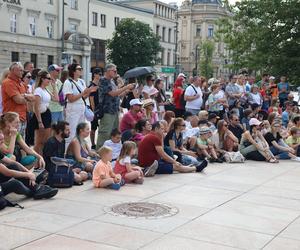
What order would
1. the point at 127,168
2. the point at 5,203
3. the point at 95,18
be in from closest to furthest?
1. the point at 5,203
2. the point at 127,168
3. the point at 95,18

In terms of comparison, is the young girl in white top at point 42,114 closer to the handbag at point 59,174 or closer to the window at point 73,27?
the handbag at point 59,174

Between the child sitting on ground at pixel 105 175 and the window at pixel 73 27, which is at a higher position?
the window at pixel 73 27

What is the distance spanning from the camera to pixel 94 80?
11.3 metres

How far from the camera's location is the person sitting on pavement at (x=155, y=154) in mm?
9617

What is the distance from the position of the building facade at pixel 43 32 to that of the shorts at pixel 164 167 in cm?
4281

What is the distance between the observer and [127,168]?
28.7 ft

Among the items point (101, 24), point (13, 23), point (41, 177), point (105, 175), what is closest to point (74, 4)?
point (101, 24)

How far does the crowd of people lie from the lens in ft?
26.4

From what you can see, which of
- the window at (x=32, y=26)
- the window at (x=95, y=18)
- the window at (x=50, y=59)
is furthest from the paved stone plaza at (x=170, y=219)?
the window at (x=95, y=18)

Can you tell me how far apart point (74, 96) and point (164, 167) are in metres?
2.17

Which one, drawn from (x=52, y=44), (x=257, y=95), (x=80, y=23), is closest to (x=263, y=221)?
(x=257, y=95)

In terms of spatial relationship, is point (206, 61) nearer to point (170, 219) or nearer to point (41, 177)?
point (41, 177)

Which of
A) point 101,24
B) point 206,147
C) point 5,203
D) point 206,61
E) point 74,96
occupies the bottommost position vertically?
point 5,203

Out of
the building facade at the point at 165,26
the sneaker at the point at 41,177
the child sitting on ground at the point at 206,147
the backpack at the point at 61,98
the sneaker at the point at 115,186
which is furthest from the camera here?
the building facade at the point at 165,26
